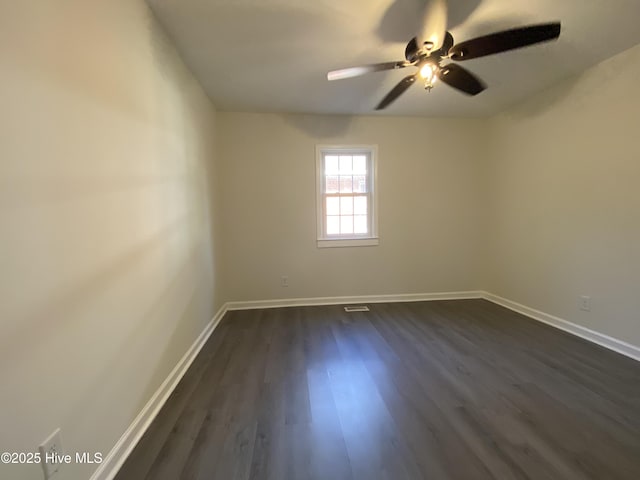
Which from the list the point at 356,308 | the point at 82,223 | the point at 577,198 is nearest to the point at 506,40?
the point at 577,198

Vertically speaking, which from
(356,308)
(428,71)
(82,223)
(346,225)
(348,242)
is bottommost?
(356,308)

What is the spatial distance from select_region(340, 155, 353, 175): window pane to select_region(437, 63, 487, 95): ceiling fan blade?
2104 mm

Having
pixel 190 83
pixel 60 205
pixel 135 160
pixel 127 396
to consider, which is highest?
pixel 190 83

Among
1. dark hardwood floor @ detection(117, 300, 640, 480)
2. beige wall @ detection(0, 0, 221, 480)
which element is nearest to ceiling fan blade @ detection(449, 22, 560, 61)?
beige wall @ detection(0, 0, 221, 480)

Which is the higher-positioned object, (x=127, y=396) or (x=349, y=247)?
(x=349, y=247)

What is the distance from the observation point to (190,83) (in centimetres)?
280

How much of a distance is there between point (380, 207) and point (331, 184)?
2.54ft

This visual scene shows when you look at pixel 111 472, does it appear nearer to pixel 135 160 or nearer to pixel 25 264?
pixel 25 264

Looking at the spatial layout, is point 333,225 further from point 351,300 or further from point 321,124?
point 321,124

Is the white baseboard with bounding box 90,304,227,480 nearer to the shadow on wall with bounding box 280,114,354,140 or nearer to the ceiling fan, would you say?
the ceiling fan

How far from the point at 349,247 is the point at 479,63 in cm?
251

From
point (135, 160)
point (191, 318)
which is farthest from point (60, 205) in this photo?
point (191, 318)

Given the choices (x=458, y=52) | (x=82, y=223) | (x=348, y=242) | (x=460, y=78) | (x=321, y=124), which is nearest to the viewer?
(x=82, y=223)

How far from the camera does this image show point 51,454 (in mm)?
1077
